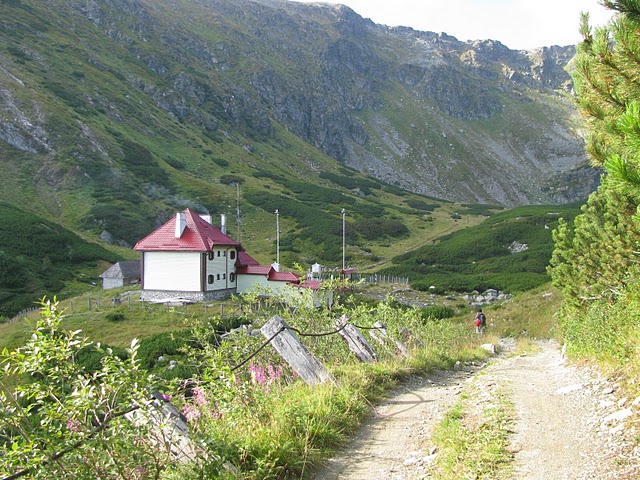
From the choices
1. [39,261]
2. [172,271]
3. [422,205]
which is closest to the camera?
[172,271]

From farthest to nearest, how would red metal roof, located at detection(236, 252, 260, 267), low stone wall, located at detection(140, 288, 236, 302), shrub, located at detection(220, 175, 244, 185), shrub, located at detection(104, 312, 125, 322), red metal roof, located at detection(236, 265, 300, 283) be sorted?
shrub, located at detection(220, 175, 244, 185), red metal roof, located at detection(236, 252, 260, 267), red metal roof, located at detection(236, 265, 300, 283), low stone wall, located at detection(140, 288, 236, 302), shrub, located at detection(104, 312, 125, 322)

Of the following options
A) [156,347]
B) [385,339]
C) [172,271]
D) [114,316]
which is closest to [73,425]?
[385,339]

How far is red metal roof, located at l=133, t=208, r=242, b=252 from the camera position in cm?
3550

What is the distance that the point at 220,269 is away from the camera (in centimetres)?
3716

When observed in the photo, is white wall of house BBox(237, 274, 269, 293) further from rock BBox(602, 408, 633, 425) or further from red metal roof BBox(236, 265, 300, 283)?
rock BBox(602, 408, 633, 425)

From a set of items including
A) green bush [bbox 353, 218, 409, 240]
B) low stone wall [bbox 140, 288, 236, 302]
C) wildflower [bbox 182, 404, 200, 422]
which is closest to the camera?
wildflower [bbox 182, 404, 200, 422]

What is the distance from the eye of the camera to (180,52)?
138 metres

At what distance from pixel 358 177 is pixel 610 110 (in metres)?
121

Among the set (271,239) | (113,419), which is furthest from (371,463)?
(271,239)

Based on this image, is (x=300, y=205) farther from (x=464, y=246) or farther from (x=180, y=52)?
(x=180, y=52)

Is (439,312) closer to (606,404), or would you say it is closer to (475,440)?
(606,404)

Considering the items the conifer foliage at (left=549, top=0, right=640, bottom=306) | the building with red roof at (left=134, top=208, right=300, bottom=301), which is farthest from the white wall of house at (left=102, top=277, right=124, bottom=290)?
the conifer foliage at (left=549, top=0, right=640, bottom=306)

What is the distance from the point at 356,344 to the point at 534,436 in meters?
3.99

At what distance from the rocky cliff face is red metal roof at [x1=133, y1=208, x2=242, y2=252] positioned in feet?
114
